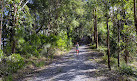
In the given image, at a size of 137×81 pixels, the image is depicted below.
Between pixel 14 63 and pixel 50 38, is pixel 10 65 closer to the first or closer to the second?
pixel 14 63

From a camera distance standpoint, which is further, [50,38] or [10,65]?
[50,38]

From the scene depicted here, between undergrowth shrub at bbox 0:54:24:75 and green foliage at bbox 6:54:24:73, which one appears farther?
green foliage at bbox 6:54:24:73

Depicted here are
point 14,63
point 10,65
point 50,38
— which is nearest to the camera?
point 10,65

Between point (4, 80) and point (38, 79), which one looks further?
point (38, 79)

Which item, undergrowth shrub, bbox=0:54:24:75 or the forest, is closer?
undergrowth shrub, bbox=0:54:24:75

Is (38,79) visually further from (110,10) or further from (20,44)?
(110,10)

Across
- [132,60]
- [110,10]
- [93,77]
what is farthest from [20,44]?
[132,60]

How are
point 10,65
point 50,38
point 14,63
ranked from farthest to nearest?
point 50,38 → point 14,63 → point 10,65

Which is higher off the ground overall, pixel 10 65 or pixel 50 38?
pixel 50 38

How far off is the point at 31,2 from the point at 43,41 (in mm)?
7489

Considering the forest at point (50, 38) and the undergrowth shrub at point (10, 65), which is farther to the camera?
A: the forest at point (50, 38)

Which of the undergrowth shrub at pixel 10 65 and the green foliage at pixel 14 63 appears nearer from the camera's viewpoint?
the undergrowth shrub at pixel 10 65

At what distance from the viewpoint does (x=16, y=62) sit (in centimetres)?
721

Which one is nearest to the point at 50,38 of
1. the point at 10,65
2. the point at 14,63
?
the point at 14,63
